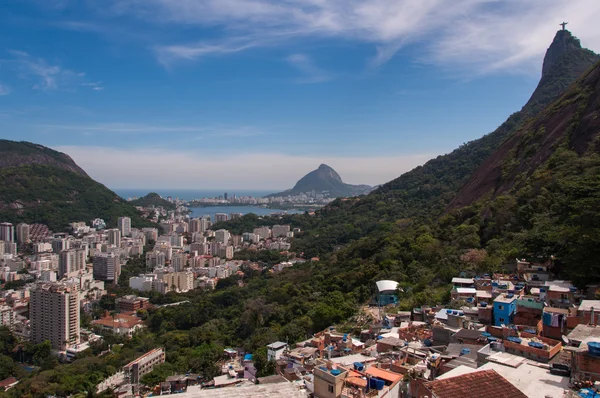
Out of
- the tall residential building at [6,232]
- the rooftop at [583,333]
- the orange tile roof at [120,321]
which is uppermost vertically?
the rooftop at [583,333]

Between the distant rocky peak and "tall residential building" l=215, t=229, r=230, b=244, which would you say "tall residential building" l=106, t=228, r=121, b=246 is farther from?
the distant rocky peak

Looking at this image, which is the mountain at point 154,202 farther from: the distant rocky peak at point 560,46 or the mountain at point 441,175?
the distant rocky peak at point 560,46

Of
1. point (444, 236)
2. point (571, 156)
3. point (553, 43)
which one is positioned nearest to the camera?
point (571, 156)

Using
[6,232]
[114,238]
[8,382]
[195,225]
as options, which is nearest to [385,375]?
[8,382]

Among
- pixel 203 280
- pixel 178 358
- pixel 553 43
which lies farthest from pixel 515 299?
pixel 553 43

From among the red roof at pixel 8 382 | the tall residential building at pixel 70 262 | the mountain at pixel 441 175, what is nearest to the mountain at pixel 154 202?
the mountain at pixel 441 175

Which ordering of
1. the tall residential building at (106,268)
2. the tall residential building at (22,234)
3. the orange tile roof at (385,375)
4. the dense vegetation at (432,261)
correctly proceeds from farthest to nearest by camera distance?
the tall residential building at (22,234)
the tall residential building at (106,268)
the dense vegetation at (432,261)
the orange tile roof at (385,375)

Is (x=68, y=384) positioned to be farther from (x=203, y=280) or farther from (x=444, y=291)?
(x=203, y=280)

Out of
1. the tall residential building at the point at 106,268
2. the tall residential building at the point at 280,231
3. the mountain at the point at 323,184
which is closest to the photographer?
the tall residential building at the point at 106,268
